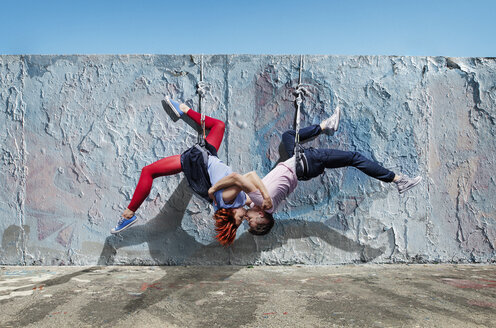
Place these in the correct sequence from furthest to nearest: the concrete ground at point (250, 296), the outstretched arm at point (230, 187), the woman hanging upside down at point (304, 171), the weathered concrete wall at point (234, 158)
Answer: the weathered concrete wall at point (234, 158)
the woman hanging upside down at point (304, 171)
the outstretched arm at point (230, 187)
the concrete ground at point (250, 296)

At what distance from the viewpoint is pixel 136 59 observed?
12.9 feet

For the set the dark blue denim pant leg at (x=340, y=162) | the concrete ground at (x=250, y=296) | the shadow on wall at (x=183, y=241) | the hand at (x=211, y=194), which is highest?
the dark blue denim pant leg at (x=340, y=162)

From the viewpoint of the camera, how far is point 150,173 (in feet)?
12.5

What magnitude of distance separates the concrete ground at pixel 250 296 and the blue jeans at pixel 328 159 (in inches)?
39.1

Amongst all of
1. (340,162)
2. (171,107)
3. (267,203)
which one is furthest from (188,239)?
(340,162)

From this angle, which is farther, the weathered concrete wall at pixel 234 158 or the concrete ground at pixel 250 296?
the weathered concrete wall at pixel 234 158

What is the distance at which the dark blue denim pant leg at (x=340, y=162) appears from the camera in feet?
12.6

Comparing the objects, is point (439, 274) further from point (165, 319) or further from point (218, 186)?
point (165, 319)

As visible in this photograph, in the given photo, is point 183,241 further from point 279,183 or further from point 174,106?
point 174,106

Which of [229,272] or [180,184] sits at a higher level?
[180,184]

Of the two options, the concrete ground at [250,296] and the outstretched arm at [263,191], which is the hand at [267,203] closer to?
the outstretched arm at [263,191]

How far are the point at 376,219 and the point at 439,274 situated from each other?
0.78 metres

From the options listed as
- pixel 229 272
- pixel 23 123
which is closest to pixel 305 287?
pixel 229 272

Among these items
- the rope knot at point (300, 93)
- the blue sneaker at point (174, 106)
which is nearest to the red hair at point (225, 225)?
the blue sneaker at point (174, 106)
